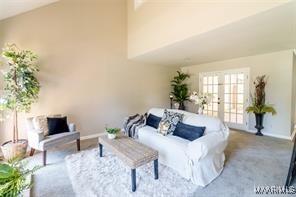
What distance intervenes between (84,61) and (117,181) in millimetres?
3370

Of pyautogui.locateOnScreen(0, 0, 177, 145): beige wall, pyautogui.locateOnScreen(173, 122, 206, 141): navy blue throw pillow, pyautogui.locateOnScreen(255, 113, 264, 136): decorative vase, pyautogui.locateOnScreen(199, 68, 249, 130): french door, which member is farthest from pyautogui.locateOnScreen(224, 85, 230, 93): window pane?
pyautogui.locateOnScreen(173, 122, 206, 141): navy blue throw pillow

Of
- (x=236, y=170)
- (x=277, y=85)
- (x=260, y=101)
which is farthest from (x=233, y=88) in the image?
(x=236, y=170)

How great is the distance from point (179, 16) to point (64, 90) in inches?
130

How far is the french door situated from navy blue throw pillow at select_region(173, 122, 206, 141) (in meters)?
2.36

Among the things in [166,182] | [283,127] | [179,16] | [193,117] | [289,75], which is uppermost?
[179,16]

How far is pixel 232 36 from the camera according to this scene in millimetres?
3260

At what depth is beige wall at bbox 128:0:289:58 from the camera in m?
2.54

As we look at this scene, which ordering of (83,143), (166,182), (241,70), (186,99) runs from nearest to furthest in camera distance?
(166,182) → (83,143) → (241,70) → (186,99)

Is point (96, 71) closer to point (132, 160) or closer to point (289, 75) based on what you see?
point (132, 160)

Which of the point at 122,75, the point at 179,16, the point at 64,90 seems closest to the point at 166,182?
the point at 179,16

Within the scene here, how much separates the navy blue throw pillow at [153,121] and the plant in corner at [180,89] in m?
2.85

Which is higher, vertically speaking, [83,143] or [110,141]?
[110,141]

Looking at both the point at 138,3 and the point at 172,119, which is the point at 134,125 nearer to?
the point at 172,119

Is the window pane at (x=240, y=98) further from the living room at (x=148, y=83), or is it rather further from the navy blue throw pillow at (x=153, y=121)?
the navy blue throw pillow at (x=153, y=121)
